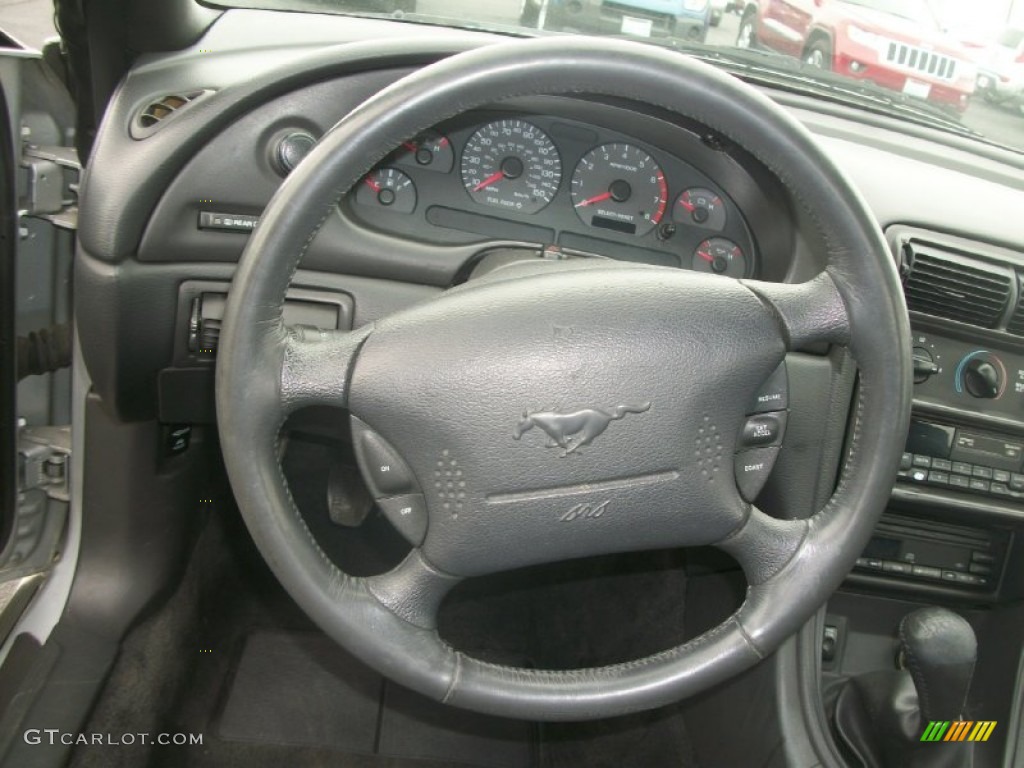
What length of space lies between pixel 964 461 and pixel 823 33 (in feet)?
2.52

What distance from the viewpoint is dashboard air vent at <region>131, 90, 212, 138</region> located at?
1.41 m

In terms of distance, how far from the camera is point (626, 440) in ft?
3.54

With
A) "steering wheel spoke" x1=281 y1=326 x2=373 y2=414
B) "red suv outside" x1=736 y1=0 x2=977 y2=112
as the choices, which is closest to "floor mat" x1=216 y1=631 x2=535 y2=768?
"steering wheel spoke" x1=281 y1=326 x2=373 y2=414

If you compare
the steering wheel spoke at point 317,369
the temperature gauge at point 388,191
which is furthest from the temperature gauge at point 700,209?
the steering wheel spoke at point 317,369

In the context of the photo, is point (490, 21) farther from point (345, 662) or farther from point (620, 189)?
point (345, 662)

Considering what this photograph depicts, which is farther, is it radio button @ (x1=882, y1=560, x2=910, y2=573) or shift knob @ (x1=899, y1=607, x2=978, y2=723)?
radio button @ (x1=882, y1=560, x2=910, y2=573)

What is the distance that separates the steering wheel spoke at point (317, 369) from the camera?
3.36 feet

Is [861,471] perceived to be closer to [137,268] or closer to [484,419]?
[484,419]

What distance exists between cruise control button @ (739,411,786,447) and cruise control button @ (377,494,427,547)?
0.38 meters

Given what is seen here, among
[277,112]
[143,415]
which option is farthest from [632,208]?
[143,415]

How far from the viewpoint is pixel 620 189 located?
159 cm

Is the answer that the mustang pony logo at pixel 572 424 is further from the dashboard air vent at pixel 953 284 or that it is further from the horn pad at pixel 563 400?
the dashboard air vent at pixel 953 284

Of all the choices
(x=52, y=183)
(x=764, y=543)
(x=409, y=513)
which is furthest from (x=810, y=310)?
(x=52, y=183)

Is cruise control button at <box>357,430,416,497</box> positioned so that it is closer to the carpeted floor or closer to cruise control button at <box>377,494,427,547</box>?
cruise control button at <box>377,494,427,547</box>
